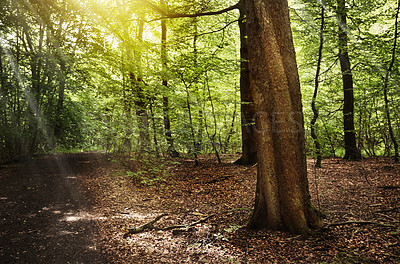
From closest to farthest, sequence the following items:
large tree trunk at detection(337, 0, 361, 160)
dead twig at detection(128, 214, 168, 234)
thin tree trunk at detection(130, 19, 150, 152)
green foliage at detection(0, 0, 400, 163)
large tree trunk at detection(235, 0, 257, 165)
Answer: dead twig at detection(128, 214, 168, 234) < green foliage at detection(0, 0, 400, 163) < large tree trunk at detection(235, 0, 257, 165) < large tree trunk at detection(337, 0, 361, 160) < thin tree trunk at detection(130, 19, 150, 152)

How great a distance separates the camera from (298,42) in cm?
1205

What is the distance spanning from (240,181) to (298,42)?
335 inches

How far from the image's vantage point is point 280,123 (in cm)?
391

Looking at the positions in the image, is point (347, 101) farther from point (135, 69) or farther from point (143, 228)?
point (143, 228)

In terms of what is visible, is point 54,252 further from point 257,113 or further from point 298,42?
point 298,42

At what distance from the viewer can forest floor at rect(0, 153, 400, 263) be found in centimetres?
348

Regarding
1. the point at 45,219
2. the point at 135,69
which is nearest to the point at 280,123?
the point at 45,219

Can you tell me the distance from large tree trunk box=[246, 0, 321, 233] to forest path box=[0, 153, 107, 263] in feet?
10.1

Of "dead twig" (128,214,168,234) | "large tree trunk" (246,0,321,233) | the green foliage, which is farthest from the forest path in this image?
"large tree trunk" (246,0,321,233)

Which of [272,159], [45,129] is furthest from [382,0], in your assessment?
[45,129]

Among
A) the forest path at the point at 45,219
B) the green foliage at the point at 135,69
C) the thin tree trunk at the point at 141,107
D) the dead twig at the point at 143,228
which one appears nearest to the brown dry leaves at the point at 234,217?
the dead twig at the point at 143,228

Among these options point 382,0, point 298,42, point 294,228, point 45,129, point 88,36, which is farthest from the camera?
point 298,42

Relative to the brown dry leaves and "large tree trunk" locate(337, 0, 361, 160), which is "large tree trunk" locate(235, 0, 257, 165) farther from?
"large tree trunk" locate(337, 0, 361, 160)

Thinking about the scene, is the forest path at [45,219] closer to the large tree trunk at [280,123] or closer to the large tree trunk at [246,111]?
the large tree trunk at [280,123]
